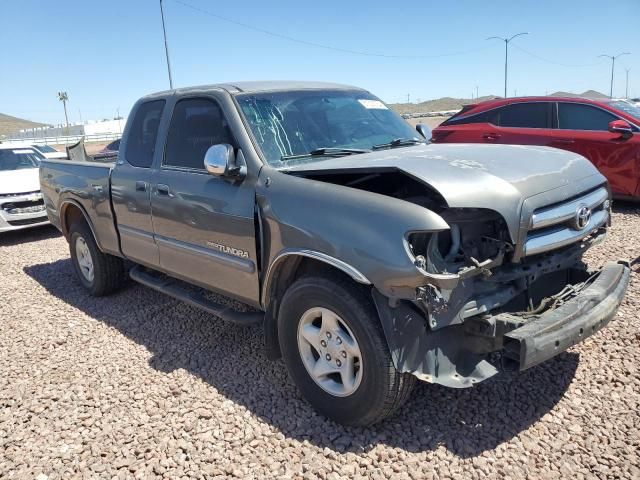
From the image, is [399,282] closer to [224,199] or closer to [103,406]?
[224,199]

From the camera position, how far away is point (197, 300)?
4.07 m

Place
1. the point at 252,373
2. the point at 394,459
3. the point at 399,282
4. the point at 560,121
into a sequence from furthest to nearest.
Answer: the point at 560,121 < the point at 252,373 < the point at 394,459 < the point at 399,282

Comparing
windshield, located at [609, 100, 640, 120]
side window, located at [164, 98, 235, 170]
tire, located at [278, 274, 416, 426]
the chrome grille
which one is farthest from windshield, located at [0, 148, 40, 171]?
windshield, located at [609, 100, 640, 120]

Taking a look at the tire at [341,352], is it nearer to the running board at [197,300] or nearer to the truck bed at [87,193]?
the running board at [197,300]

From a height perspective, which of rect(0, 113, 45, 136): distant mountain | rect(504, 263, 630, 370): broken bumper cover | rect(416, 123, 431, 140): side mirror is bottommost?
rect(504, 263, 630, 370): broken bumper cover

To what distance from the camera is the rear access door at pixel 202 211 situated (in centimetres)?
346

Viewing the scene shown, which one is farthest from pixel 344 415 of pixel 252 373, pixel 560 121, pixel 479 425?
pixel 560 121

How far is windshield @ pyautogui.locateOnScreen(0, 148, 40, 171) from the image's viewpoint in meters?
9.76

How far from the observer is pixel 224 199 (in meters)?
3.52

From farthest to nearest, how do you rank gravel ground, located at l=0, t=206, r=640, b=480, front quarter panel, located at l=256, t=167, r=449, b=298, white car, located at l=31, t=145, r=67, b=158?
white car, located at l=31, t=145, r=67, b=158 → gravel ground, located at l=0, t=206, r=640, b=480 → front quarter panel, located at l=256, t=167, r=449, b=298

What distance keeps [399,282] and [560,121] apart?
6.67 meters

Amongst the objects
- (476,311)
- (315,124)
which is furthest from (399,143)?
(476,311)

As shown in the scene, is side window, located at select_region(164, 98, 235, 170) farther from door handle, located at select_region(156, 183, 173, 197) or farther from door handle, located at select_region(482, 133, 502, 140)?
door handle, located at select_region(482, 133, 502, 140)

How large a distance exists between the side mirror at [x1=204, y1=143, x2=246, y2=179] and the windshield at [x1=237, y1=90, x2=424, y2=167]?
0.73 feet
